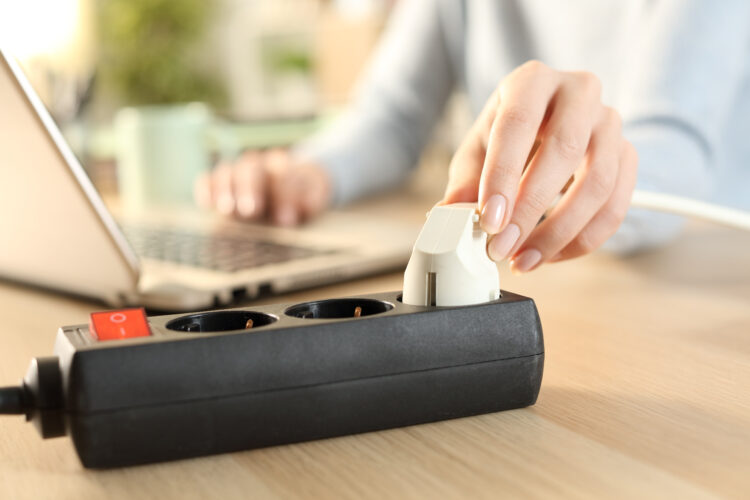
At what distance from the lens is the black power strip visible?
1.02 feet

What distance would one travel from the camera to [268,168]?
3.48ft

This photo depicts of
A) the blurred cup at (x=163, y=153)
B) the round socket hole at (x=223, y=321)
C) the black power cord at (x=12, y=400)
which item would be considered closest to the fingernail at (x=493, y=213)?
the round socket hole at (x=223, y=321)

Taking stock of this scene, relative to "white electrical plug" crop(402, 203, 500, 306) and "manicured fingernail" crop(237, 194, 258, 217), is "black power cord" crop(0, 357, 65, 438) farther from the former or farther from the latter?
"manicured fingernail" crop(237, 194, 258, 217)

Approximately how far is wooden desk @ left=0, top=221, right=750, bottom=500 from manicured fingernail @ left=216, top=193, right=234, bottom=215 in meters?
0.50

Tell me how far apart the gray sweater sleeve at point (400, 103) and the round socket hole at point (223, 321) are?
921mm

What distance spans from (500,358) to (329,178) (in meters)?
0.81

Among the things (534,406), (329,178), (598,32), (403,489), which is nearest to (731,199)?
(598,32)

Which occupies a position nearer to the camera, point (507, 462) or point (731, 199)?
point (507, 462)

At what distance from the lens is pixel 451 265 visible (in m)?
0.37

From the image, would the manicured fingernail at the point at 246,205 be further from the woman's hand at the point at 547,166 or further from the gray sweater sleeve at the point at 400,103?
the woman's hand at the point at 547,166

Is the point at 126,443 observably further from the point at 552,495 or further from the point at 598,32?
the point at 598,32

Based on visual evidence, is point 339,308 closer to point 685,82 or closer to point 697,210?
point 697,210

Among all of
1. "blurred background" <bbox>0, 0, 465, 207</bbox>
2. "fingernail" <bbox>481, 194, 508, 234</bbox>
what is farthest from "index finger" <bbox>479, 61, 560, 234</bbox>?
"blurred background" <bbox>0, 0, 465, 207</bbox>

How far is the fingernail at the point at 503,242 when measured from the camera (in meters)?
0.42
